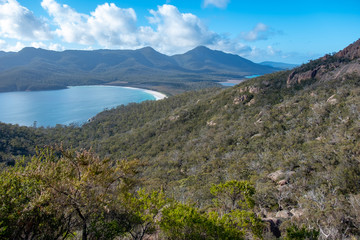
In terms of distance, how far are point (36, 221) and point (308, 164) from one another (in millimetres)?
18960

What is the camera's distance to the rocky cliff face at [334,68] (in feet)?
133

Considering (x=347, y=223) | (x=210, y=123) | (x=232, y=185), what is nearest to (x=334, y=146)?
(x=347, y=223)

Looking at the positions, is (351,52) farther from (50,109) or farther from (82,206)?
(50,109)

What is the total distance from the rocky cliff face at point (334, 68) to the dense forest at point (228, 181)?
1.05 ft

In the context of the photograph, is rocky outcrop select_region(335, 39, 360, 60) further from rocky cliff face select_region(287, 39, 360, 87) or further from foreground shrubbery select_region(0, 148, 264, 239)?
foreground shrubbery select_region(0, 148, 264, 239)

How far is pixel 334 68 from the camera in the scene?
143ft

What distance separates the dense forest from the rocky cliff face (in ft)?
1.05

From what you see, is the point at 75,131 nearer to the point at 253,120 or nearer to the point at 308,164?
the point at 253,120

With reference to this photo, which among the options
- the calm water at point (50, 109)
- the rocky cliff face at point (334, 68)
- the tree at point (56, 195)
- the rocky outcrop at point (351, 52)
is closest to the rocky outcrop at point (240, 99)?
the rocky cliff face at point (334, 68)

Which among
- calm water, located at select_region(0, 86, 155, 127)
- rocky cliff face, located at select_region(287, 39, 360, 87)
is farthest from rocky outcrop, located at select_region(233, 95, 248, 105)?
calm water, located at select_region(0, 86, 155, 127)

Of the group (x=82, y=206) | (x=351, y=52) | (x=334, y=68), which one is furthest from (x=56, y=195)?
(x=351, y=52)

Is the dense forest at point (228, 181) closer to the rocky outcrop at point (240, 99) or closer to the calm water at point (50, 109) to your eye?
the rocky outcrop at point (240, 99)

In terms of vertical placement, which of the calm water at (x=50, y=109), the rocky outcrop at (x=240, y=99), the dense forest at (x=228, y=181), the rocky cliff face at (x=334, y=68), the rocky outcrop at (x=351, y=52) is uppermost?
the rocky outcrop at (x=351, y=52)

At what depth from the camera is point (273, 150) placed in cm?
2580
